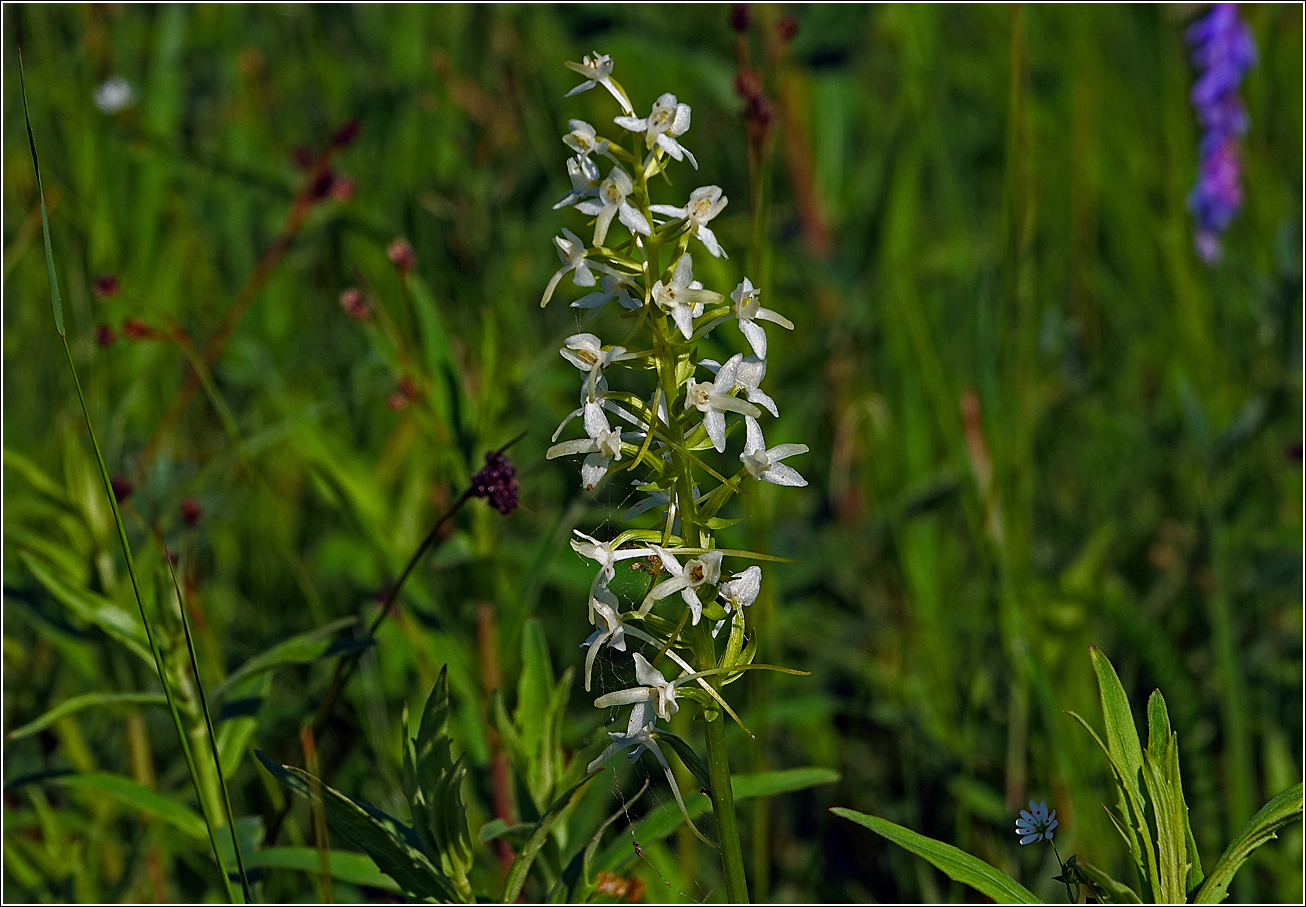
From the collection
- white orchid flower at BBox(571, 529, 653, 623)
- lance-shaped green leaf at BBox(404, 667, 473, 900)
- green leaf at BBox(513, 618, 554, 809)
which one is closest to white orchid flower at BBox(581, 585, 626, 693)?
white orchid flower at BBox(571, 529, 653, 623)

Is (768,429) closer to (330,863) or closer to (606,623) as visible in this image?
(330,863)

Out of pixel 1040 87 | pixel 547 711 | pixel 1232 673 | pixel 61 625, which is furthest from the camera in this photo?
pixel 1040 87

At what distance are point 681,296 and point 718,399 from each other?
3.9 inches

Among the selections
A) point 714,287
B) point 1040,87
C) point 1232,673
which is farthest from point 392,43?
point 1232,673

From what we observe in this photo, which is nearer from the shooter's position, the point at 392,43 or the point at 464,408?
the point at 464,408

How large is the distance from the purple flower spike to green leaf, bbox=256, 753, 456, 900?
288 centimetres

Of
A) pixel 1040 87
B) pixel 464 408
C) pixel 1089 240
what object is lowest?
pixel 464 408

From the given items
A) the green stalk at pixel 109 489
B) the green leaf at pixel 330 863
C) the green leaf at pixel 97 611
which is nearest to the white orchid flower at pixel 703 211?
the green stalk at pixel 109 489

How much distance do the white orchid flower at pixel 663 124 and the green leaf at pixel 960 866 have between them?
0.65m

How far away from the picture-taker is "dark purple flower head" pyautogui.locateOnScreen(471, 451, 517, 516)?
4.45 feet

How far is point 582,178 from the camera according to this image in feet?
3.44

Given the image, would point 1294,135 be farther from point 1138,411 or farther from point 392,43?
point 392,43

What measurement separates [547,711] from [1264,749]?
5.25 feet

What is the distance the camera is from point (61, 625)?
6.08 ft
